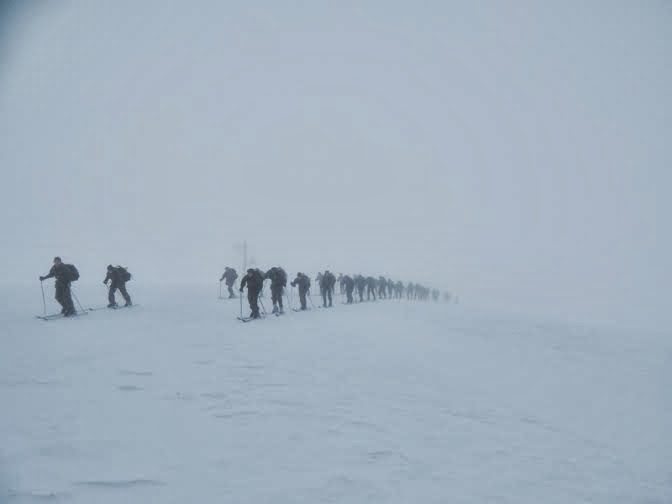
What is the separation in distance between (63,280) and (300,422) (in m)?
11.0

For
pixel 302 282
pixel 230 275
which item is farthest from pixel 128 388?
pixel 230 275

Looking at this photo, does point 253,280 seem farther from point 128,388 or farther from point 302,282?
point 128,388

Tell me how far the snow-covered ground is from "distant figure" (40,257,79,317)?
1.09 metres

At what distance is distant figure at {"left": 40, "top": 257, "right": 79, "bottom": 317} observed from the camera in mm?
12156

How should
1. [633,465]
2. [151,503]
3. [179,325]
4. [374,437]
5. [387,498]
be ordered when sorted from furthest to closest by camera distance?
1. [179,325]
2. [633,465]
3. [374,437]
4. [387,498]
5. [151,503]

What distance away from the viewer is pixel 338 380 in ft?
24.9

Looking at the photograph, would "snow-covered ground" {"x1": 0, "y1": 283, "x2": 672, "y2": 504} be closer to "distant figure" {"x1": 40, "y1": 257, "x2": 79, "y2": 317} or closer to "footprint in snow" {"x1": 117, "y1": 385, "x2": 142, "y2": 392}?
"footprint in snow" {"x1": 117, "y1": 385, "x2": 142, "y2": 392}

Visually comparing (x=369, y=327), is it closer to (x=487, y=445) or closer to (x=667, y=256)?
(x=487, y=445)

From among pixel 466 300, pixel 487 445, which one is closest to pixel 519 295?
pixel 466 300

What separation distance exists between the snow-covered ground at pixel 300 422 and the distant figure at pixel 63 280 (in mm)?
1086

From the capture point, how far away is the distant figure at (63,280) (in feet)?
39.9

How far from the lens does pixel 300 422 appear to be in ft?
17.7

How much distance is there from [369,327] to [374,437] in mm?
9185

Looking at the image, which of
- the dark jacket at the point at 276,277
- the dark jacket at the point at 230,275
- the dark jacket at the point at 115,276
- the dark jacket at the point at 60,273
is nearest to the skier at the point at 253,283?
the dark jacket at the point at 276,277
